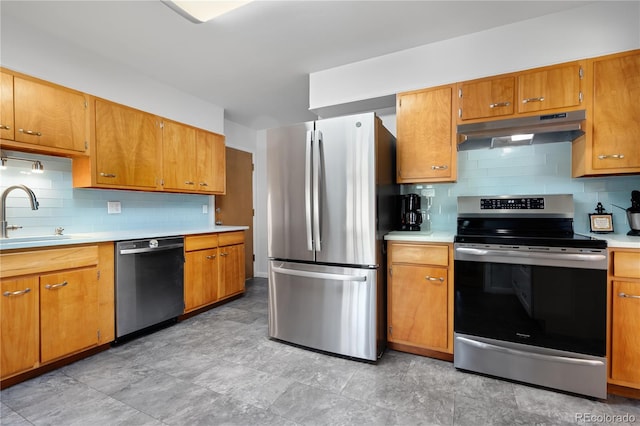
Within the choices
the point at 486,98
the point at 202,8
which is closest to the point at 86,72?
the point at 202,8

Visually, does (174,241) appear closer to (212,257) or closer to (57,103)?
(212,257)

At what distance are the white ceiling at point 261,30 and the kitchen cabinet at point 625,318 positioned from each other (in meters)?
1.81

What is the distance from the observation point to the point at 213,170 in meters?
3.70

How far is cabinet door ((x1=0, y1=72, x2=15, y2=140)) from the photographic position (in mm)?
1966

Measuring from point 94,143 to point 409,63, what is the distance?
2.88 m

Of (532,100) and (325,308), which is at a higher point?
(532,100)

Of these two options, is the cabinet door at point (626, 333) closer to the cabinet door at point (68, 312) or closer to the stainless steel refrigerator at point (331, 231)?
the stainless steel refrigerator at point (331, 231)

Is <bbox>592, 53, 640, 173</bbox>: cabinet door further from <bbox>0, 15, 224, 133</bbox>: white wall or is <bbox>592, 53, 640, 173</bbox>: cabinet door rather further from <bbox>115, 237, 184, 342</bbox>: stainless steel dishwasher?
<bbox>0, 15, 224, 133</bbox>: white wall

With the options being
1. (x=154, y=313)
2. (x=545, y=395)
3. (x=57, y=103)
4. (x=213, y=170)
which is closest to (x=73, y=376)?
(x=154, y=313)

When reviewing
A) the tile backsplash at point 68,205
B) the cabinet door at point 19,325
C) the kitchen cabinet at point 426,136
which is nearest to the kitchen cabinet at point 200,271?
the tile backsplash at point 68,205

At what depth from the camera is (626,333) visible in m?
1.71

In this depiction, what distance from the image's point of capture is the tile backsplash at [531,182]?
7.21 ft

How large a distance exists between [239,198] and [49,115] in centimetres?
266

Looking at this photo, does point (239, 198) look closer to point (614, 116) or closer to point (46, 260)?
point (46, 260)
